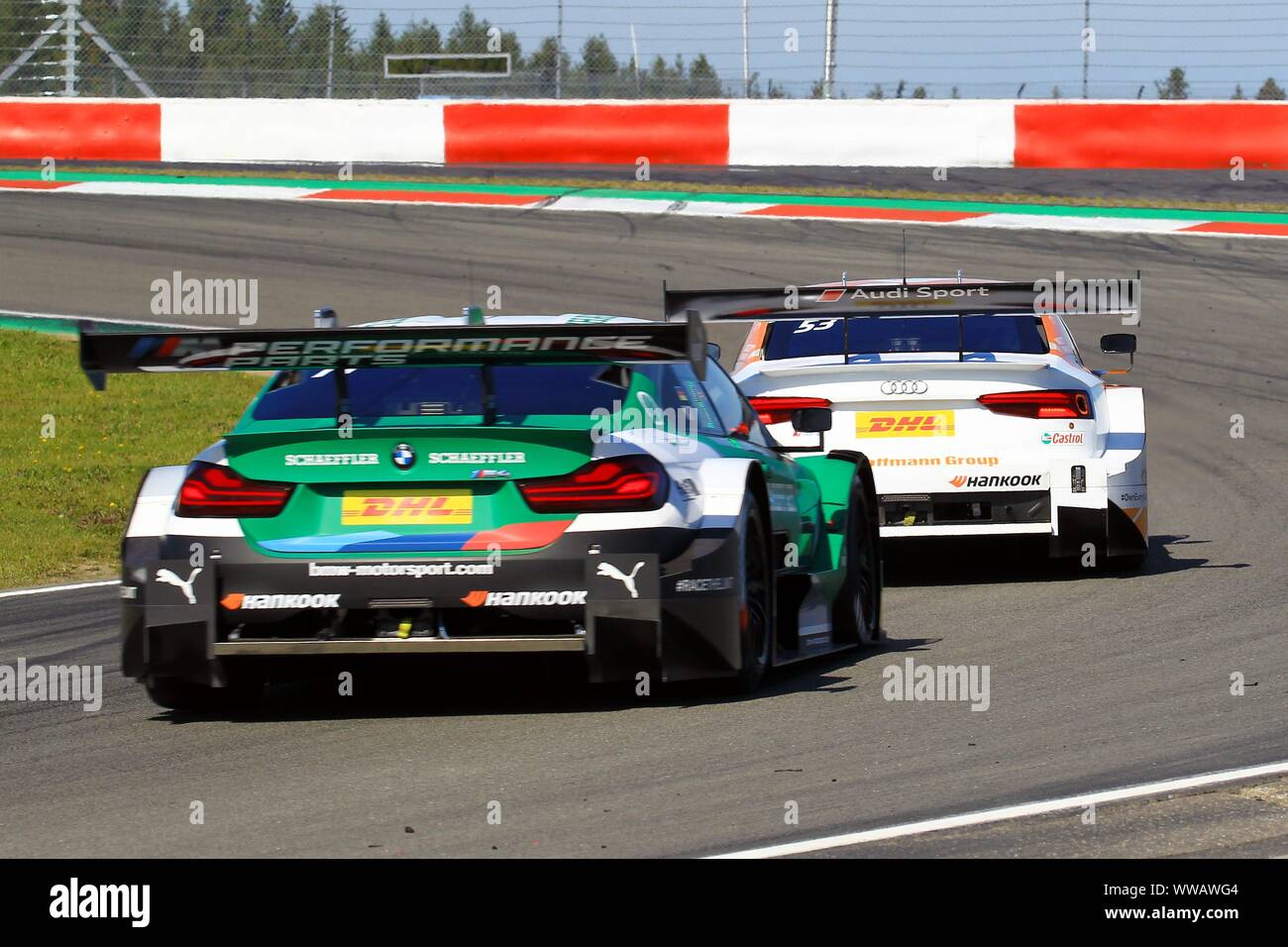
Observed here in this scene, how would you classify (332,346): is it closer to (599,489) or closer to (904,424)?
(599,489)

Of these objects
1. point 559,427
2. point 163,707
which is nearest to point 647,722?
point 559,427

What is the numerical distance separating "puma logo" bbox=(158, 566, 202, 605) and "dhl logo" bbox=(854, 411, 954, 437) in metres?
4.49

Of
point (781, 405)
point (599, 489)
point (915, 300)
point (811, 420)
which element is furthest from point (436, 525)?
point (781, 405)

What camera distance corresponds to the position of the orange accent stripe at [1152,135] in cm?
2347

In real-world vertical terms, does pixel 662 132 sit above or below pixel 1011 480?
above

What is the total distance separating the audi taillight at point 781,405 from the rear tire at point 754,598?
10.0ft

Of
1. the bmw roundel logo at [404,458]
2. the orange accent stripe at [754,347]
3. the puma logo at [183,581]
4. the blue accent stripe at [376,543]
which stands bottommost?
the puma logo at [183,581]

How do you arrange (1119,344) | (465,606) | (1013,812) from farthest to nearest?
(1119,344) → (465,606) → (1013,812)

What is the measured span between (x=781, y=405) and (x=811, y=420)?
1816 millimetres

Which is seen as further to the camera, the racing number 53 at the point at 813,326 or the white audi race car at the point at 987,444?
the racing number 53 at the point at 813,326

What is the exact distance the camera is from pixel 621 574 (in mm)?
7000

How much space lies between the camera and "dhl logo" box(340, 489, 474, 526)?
23.2 feet

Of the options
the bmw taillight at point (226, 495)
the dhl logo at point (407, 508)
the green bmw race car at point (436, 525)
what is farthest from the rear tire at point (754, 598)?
the bmw taillight at point (226, 495)

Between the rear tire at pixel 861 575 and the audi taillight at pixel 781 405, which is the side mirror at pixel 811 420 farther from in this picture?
the audi taillight at pixel 781 405
